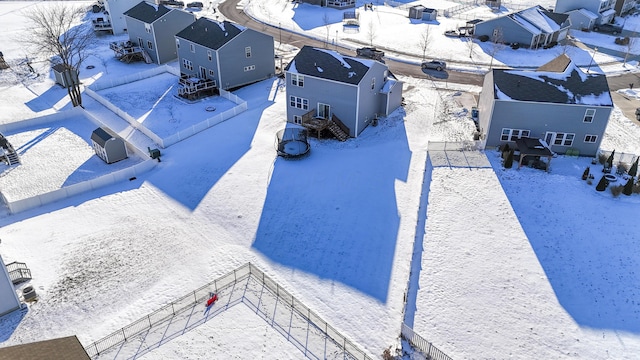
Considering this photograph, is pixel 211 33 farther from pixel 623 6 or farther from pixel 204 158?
pixel 623 6

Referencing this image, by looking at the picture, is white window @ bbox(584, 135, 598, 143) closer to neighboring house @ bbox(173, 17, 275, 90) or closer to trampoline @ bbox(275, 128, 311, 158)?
trampoline @ bbox(275, 128, 311, 158)

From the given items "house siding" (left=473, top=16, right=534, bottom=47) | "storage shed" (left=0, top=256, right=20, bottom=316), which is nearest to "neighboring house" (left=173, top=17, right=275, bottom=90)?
"storage shed" (left=0, top=256, right=20, bottom=316)

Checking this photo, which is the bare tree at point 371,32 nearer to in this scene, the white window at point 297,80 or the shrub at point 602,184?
the white window at point 297,80

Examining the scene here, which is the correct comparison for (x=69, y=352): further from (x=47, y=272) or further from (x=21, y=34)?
(x=21, y=34)

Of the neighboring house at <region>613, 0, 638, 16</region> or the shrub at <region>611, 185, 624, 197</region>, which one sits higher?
the neighboring house at <region>613, 0, 638, 16</region>

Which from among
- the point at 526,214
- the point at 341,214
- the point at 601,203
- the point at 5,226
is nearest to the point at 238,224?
the point at 341,214

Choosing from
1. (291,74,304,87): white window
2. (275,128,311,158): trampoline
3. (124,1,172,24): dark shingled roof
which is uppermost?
(124,1,172,24): dark shingled roof
